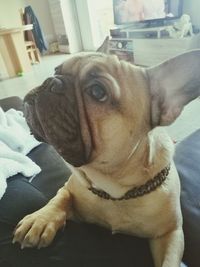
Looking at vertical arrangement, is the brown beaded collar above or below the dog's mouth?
below

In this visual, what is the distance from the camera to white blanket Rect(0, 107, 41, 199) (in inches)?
32.5

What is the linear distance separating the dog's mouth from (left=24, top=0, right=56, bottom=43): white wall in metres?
6.10

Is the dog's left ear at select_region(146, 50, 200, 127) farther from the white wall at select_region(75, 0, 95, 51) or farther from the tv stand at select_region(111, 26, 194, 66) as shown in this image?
the white wall at select_region(75, 0, 95, 51)

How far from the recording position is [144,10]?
354cm

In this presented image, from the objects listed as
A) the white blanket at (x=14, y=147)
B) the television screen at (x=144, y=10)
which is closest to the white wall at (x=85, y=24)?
the television screen at (x=144, y=10)

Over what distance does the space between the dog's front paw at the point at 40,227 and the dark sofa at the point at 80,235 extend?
0.05 feet

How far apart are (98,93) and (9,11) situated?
6.40m

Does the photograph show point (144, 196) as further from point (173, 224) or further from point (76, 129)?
point (76, 129)

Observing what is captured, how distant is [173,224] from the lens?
73cm

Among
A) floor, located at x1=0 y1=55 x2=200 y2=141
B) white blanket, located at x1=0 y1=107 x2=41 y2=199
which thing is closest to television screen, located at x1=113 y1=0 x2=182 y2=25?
floor, located at x1=0 y1=55 x2=200 y2=141

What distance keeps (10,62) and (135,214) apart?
4008 millimetres

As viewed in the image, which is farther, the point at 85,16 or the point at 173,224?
the point at 85,16

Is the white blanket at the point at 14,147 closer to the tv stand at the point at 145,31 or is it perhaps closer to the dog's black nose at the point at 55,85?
the dog's black nose at the point at 55,85

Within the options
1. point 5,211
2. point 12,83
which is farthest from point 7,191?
point 12,83
